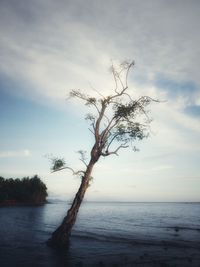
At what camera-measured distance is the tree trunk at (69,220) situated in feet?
75.4

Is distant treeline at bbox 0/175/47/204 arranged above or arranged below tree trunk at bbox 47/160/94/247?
above

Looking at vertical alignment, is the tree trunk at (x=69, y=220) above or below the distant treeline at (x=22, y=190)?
below

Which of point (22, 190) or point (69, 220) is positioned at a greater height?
point (22, 190)

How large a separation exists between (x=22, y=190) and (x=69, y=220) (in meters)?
150

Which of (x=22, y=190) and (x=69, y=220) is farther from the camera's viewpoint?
(x=22, y=190)

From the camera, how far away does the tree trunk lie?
23.0 meters

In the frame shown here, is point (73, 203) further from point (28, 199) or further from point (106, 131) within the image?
point (28, 199)

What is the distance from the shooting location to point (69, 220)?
23.0 metres

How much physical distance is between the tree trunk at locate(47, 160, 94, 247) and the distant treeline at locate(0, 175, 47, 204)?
13455 cm

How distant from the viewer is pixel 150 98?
24344mm

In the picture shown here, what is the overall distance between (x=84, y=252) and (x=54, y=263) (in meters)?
5.35

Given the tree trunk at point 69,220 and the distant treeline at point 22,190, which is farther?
the distant treeline at point 22,190

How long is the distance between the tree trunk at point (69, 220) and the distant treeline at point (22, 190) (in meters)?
135

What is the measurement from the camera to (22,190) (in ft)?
530
